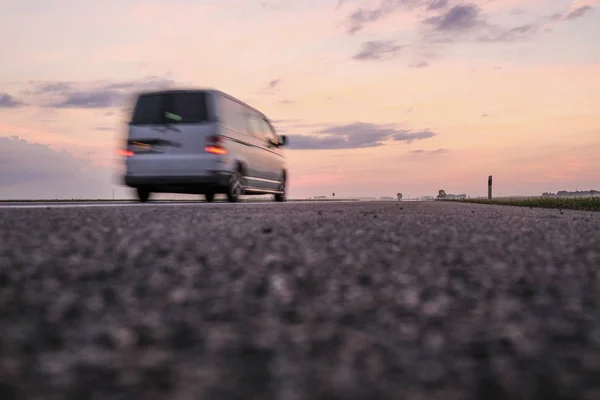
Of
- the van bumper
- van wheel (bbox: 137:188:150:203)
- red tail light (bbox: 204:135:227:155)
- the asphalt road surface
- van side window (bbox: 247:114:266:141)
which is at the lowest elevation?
the asphalt road surface

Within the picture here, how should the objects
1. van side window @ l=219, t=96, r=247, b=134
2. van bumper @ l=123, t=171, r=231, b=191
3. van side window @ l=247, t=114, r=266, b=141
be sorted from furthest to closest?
van side window @ l=247, t=114, r=266, b=141 → van side window @ l=219, t=96, r=247, b=134 → van bumper @ l=123, t=171, r=231, b=191

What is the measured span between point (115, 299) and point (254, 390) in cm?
119

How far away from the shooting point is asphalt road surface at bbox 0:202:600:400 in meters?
1.70

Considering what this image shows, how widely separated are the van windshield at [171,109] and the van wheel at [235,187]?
1.43 m

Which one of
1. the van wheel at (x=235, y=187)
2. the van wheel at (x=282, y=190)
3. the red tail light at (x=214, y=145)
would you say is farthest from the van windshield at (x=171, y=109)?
the van wheel at (x=282, y=190)

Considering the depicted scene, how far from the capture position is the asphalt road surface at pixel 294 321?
170 cm

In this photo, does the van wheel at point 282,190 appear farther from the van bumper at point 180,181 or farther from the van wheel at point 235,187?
the van bumper at point 180,181

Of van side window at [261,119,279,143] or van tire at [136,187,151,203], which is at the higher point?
van side window at [261,119,279,143]

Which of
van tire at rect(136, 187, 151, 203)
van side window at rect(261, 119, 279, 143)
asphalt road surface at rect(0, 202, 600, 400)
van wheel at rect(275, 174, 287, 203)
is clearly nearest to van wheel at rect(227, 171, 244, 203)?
van tire at rect(136, 187, 151, 203)

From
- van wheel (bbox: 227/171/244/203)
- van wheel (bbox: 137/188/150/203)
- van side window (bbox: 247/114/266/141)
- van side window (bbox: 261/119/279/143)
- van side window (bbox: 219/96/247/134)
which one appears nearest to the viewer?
van side window (bbox: 219/96/247/134)

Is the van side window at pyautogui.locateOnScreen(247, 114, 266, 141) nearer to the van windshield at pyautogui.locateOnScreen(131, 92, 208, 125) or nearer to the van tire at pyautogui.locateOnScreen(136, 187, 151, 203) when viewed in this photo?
the van windshield at pyautogui.locateOnScreen(131, 92, 208, 125)

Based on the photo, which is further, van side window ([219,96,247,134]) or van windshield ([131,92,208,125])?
van side window ([219,96,247,134])

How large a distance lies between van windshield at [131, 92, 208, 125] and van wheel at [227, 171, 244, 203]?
4.70ft

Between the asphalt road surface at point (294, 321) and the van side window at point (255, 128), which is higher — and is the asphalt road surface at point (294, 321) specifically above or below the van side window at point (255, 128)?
below
